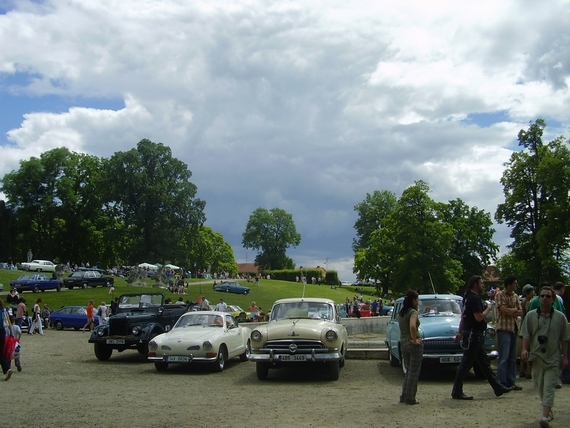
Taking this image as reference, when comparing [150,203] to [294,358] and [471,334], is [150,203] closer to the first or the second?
[294,358]

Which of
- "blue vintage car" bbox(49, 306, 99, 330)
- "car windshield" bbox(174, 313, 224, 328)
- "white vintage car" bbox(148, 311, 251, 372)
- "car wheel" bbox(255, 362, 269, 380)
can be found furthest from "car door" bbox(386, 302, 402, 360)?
"blue vintage car" bbox(49, 306, 99, 330)

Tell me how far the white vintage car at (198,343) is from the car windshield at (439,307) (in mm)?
4067

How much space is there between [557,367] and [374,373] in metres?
6.80

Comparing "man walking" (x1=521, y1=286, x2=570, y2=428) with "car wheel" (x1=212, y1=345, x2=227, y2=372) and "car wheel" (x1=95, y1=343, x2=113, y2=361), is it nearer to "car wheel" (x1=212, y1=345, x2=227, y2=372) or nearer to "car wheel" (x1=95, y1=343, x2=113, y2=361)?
"car wheel" (x1=212, y1=345, x2=227, y2=372)

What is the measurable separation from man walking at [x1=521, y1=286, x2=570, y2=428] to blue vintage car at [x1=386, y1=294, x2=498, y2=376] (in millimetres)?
3663

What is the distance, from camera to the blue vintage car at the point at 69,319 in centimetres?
3341

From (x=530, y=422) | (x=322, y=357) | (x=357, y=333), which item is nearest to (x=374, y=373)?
(x=322, y=357)

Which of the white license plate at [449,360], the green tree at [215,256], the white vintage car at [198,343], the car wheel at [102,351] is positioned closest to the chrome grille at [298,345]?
the white vintage car at [198,343]

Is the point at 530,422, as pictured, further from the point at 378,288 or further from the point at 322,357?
the point at 378,288

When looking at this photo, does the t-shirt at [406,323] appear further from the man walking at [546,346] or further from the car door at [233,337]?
the car door at [233,337]

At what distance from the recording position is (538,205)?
46.5 m

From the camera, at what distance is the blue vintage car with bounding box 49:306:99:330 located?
33406 millimetres

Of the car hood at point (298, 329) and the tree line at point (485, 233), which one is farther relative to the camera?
the tree line at point (485, 233)

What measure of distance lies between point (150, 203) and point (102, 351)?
52.6 meters
